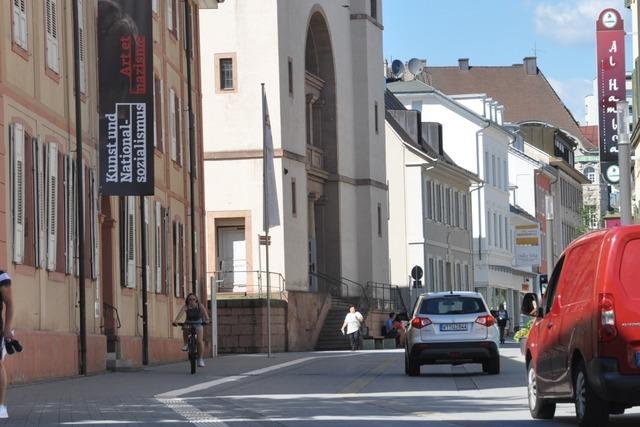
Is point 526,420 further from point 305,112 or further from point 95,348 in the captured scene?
point 305,112

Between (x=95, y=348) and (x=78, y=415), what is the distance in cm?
1561

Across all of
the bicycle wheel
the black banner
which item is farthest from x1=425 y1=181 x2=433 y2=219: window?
the bicycle wheel

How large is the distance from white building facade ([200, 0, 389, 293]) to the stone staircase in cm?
173

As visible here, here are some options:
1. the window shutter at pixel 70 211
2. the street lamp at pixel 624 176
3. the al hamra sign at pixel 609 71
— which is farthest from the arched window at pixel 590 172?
the window shutter at pixel 70 211

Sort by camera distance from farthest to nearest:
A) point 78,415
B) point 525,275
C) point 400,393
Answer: point 525,275 < point 400,393 < point 78,415

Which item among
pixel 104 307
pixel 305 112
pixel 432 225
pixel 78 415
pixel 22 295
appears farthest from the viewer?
pixel 432 225

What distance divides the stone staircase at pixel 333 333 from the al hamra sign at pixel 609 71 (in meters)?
13.6

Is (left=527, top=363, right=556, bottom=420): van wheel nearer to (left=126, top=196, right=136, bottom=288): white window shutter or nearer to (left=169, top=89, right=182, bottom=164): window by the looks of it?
(left=126, top=196, right=136, bottom=288): white window shutter

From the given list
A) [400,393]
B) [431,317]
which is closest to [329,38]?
[431,317]

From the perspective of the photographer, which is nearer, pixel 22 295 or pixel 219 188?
pixel 22 295

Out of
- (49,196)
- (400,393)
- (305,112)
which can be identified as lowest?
(400,393)

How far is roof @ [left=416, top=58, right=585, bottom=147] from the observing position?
14850 centimetres

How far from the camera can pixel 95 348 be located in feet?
116

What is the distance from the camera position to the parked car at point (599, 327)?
15359 mm
